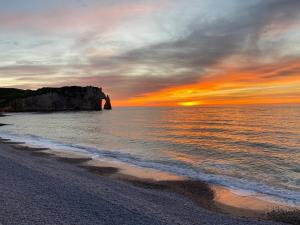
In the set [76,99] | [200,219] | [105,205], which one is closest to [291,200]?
[200,219]

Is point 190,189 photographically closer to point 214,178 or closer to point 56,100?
point 214,178

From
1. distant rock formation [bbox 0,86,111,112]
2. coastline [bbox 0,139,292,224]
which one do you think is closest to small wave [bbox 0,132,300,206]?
coastline [bbox 0,139,292,224]

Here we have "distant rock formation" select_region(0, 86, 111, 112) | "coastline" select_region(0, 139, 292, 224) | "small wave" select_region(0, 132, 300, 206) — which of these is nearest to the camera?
"coastline" select_region(0, 139, 292, 224)

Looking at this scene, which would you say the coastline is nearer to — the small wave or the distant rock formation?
the small wave

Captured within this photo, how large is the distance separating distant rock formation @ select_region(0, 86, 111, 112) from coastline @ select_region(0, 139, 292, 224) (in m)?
165

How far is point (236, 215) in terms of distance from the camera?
13188 mm

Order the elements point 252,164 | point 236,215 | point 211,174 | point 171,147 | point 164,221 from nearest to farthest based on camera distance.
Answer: point 164,221 < point 236,215 < point 211,174 < point 252,164 < point 171,147

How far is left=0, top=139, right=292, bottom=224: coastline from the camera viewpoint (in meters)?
14.0

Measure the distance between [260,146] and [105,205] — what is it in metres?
27.1

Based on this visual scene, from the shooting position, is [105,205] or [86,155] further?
[86,155]

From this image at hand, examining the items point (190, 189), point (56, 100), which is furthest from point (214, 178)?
point (56, 100)

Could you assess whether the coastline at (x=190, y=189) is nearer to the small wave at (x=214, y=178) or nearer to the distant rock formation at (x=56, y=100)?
the small wave at (x=214, y=178)

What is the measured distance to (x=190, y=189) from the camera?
57.1 feet

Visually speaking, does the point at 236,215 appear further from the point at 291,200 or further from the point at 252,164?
the point at 252,164
